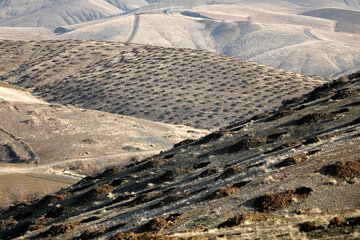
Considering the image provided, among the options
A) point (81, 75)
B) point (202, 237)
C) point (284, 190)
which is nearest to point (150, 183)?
point (284, 190)

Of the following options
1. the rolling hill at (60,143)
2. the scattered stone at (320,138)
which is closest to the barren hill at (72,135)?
the rolling hill at (60,143)

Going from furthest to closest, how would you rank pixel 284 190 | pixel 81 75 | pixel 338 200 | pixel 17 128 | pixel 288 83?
1. pixel 81 75
2. pixel 288 83
3. pixel 17 128
4. pixel 284 190
5. pixel 338 200

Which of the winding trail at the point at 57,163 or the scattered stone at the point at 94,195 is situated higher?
the scattered stone at the point at 94,195

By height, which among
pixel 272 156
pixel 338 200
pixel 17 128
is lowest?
pixel 17 128

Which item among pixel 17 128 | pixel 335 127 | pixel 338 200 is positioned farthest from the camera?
pixel 17 128

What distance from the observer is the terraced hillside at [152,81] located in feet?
399

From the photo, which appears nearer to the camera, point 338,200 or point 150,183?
point 338,200

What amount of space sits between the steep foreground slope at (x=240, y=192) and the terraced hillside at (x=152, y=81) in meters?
76.9

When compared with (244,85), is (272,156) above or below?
above

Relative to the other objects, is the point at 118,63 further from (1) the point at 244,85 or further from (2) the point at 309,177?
(2) the point at 309,177

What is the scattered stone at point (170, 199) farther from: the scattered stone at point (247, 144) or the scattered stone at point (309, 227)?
the scattered stone at point (309, 227)

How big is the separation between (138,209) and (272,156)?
9.02 metres

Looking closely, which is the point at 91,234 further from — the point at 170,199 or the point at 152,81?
the point at 152,81

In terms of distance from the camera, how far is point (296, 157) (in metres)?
23.2
